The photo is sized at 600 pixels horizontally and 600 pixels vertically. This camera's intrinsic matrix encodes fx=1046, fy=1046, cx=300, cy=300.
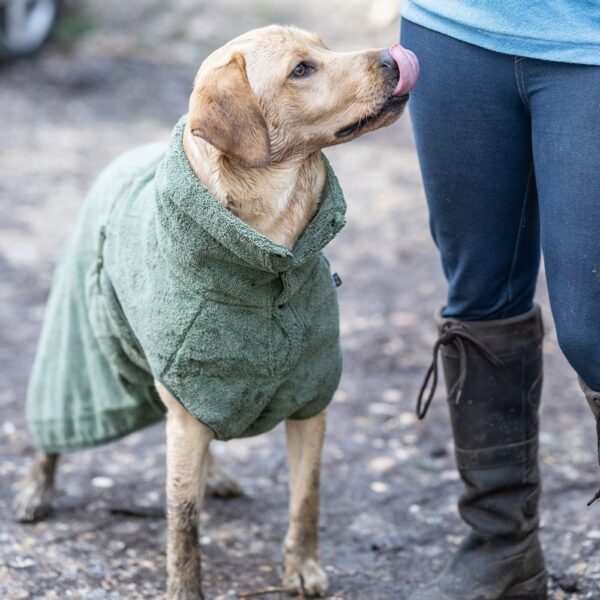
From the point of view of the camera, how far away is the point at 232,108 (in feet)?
8.30

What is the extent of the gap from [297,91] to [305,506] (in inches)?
47.8

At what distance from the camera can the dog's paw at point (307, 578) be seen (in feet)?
10.2

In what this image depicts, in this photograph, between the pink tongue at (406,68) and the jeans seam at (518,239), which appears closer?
the pink tongue at (406,68)

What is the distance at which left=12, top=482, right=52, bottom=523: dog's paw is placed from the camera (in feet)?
11.8

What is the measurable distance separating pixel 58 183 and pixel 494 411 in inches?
193

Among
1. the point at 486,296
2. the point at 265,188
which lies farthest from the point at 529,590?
the point at 265,188

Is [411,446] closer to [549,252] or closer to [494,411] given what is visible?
[494,411]

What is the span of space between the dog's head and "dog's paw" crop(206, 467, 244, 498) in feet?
4.98

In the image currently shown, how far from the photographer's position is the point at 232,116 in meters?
2.51

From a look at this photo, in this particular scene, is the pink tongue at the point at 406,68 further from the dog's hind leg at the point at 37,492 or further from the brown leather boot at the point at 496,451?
the dog's hind leg at the point at 37,492

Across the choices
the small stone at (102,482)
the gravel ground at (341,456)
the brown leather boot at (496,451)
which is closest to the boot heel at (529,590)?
the brown leather boot at (496,451)

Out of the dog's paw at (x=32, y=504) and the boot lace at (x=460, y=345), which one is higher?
the boot lace at (x=460, y=345)

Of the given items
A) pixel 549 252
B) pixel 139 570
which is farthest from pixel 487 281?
pixel 139 570

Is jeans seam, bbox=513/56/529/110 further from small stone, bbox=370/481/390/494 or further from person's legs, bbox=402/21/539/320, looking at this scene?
small stone, bbox=370/481/390/494
